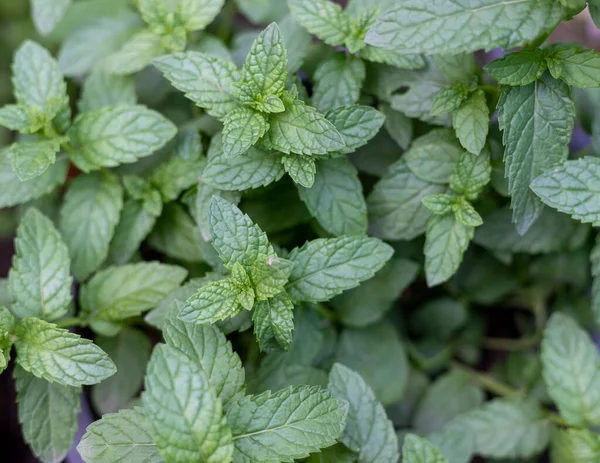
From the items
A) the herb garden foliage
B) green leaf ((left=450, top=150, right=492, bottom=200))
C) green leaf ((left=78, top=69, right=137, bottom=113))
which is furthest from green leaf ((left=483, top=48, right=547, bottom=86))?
green leaf ((left=78, top=69, right=137, bottom=113))

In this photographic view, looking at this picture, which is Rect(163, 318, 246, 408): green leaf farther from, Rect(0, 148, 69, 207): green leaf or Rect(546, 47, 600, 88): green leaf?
Rect(546, 47, 600, 88): green leaf

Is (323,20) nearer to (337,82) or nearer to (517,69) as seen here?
(337,82)

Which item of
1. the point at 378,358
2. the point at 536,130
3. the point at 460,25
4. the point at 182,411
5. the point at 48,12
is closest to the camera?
the point at 182,411

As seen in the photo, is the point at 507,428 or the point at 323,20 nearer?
the point at 323,20

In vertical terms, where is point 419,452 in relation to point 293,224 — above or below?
below

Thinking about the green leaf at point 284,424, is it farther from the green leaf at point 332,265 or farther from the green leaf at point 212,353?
the green leaf at point 332,265

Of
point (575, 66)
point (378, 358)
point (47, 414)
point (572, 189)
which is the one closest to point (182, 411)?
point (47, 414)

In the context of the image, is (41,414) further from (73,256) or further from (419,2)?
(419,2)
